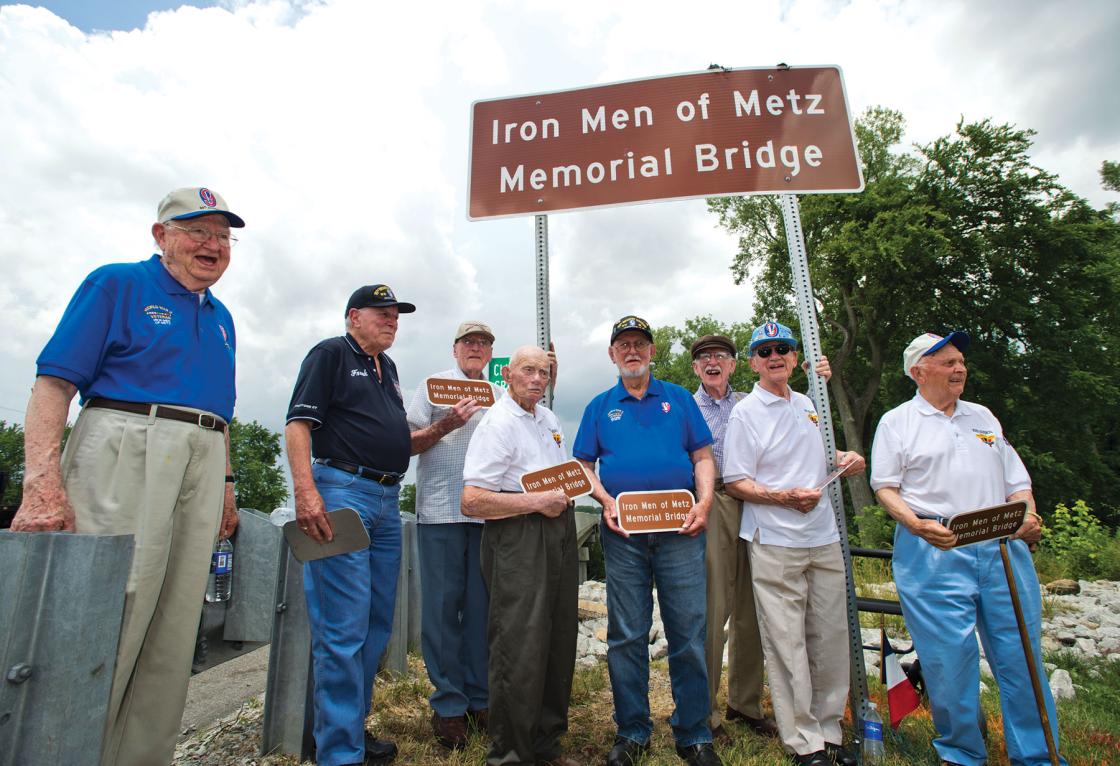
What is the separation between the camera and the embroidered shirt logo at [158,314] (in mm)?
2400

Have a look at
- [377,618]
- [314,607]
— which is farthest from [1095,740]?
[314,607]

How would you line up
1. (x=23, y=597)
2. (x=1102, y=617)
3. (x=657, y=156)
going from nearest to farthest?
(x=23, y=597) < (x=657, y=156) < (x=1102, y=617)

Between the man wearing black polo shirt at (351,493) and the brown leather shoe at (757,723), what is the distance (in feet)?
6.74

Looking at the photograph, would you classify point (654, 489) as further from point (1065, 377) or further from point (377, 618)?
point (1065, 377)

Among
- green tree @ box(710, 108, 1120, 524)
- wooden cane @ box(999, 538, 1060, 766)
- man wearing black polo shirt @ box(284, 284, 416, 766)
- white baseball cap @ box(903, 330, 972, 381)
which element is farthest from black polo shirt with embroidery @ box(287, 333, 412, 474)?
green tree @ box(710, 108, 1120, 524)

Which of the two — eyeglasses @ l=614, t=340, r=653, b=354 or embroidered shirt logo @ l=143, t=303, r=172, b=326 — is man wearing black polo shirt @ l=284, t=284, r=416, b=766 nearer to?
embroidered shirt logo @ l=143, t=303, r=172, b=326

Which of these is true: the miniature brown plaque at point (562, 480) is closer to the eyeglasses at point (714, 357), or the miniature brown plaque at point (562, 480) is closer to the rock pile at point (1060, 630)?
the eyeglasses at point (714, 357)

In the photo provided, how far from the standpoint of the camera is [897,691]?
329 centimetres

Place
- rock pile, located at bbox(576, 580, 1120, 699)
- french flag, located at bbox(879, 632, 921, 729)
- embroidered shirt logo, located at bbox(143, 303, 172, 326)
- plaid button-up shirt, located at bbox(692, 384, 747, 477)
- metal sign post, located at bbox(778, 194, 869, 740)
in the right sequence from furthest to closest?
rock pile, located at bbox(576, 580, 1120, 699)
plaid button-up shirt, located at bbox(692, 384, 747, 477)
metal sign post, located at bbox(778, 194, 869, 740)
french flag, located at bbox(879, 632, 921, 729)
embroidered shirt logo, located at bbox(143, 303, 172, 326)

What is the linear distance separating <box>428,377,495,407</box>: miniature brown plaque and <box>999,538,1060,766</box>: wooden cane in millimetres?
2734

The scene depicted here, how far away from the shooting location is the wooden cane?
271 centimetres

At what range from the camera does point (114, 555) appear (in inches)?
65.3

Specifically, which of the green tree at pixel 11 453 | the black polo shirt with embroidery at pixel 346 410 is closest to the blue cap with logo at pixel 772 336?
the black polo shirt with embroidery at pixel 346 410

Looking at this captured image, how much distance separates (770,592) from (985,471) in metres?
1.23
